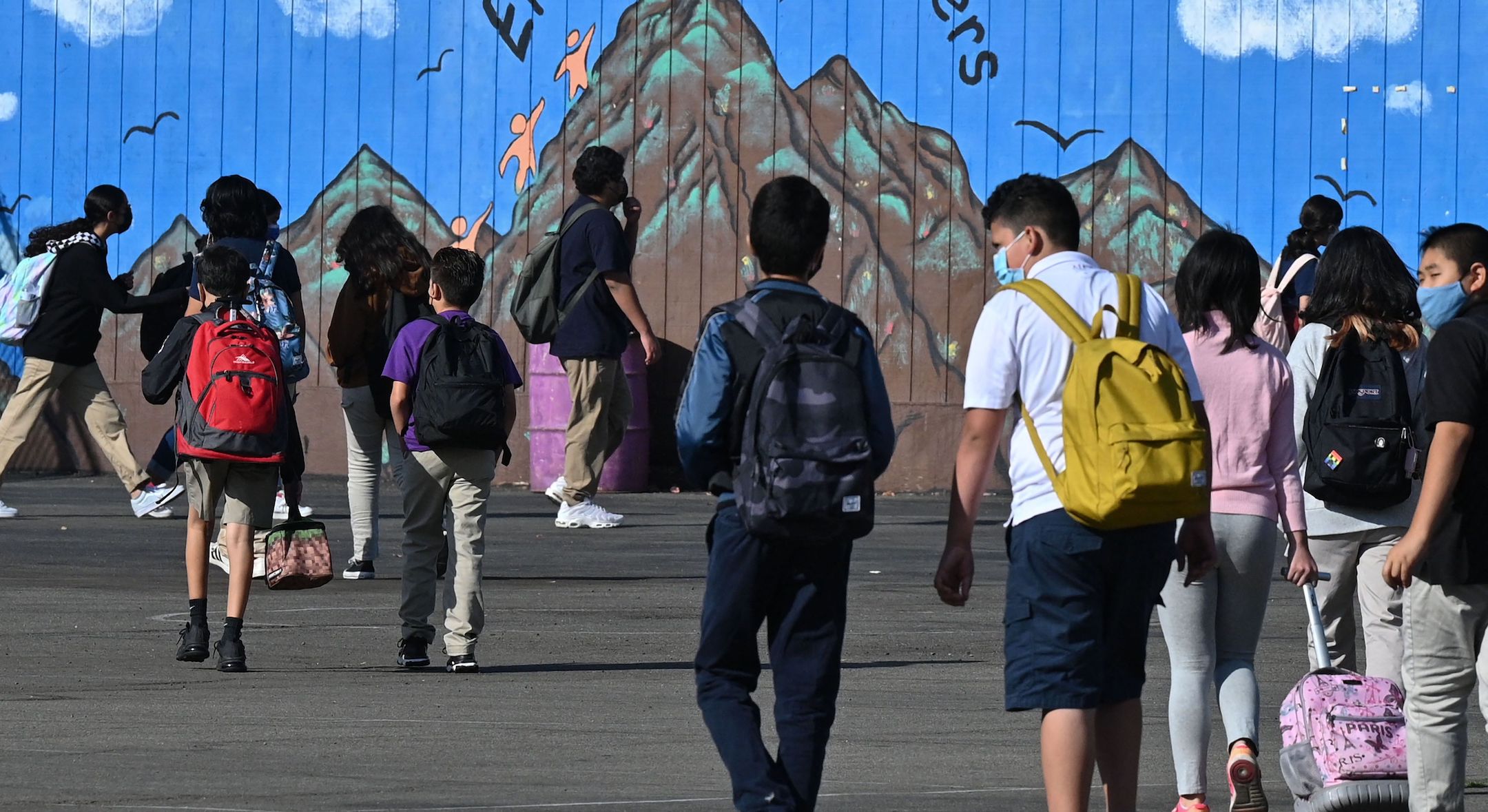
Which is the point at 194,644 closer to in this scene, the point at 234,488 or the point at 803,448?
the point at 234,488

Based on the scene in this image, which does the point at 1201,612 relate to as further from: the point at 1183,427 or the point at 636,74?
the point at 636,74

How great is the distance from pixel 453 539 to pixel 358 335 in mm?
2933

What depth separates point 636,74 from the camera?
56.3 feet

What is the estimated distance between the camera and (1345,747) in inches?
214

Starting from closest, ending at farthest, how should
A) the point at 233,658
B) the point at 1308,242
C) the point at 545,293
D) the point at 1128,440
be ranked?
the point at 1128,440 < the point at 233,658 < the point at 1308,242 < the point at 545,293

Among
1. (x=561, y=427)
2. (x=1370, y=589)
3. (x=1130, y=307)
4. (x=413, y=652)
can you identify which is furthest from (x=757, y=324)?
(x=561, y=427)

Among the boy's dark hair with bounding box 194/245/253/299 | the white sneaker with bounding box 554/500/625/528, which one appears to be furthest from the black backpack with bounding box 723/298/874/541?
the white sneaker with bounding box 554/500/625/528

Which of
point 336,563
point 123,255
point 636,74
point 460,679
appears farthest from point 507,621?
point 123,255

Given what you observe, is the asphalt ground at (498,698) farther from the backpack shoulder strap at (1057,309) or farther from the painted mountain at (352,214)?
the painted mountain at (352,214)

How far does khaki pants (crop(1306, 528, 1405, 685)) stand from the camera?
20.4 ft

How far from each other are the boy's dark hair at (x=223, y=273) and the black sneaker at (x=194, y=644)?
4.09ft

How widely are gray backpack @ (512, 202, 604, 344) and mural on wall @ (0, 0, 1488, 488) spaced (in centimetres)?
387

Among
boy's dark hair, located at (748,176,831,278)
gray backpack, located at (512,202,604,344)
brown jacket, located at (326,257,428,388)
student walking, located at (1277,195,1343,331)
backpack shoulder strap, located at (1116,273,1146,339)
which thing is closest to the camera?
backpack shoulder strap, located at (1116,273,1146,339)

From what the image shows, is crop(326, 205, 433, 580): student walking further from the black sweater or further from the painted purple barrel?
the painted purple barrel
